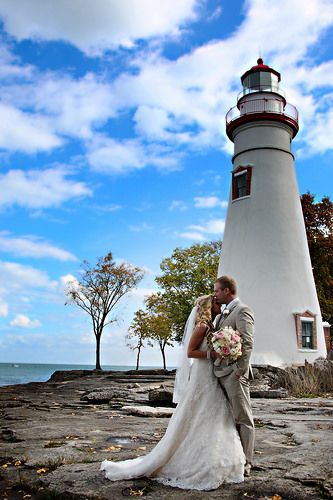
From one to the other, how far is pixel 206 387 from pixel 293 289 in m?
16.3

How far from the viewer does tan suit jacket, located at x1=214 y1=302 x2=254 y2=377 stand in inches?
188

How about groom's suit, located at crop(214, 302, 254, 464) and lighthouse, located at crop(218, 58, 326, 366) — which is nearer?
groom's suit, located at crop(214, 302, 254, 464)

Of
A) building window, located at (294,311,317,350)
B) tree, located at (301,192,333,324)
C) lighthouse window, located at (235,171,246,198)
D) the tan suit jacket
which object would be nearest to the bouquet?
the tan suit jacket

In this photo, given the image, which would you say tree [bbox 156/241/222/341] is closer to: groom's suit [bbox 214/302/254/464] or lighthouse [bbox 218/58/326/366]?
lighthouse [bbox 218/58/326/366]

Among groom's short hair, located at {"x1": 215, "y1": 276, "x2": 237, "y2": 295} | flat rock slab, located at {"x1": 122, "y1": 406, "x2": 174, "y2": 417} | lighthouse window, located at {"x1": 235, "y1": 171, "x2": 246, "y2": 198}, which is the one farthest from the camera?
lighthouse window, located at {"x1": 235, "y1": 171, "x2": 246, "y2": 198}

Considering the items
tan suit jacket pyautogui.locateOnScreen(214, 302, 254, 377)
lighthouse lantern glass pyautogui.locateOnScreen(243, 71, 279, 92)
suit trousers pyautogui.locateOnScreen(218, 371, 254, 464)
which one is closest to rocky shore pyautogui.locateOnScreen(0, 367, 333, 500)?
suit trousers pyautogui.locateOnScreen(218, 371, 254, 464)

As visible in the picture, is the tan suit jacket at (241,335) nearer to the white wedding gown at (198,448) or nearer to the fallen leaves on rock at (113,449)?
the white wedding gown at (198,448)

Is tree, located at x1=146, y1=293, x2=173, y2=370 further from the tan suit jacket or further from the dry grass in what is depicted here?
the tan suit jacket

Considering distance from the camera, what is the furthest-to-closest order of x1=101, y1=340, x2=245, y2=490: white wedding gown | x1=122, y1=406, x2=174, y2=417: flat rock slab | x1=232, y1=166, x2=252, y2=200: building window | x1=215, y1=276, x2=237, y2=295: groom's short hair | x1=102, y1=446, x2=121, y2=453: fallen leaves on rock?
x1=232, y1=166, x2=252, y2=200: building window, x1=122, y1=406, x2=174, y2=417: flat rock slab, x1=102, y1=446, x2=121, y2=453: fallen leaves on rock, x1=215, y1=276, x2=237, y2=295: groom's short hair, x1=101, y1=340, x2=245, y2=490: white wedding gown

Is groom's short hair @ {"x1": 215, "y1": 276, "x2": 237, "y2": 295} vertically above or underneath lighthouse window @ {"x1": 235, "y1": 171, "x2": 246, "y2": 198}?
underneath

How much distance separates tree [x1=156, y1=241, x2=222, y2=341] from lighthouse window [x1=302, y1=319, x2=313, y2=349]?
12423mm

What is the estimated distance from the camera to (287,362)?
19.5 m

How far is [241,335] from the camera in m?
4.82

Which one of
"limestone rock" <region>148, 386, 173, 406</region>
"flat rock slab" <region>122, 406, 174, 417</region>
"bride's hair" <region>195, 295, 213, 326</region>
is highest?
"bride's hair" <region>195, 295, 213, 326</region>
